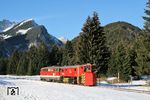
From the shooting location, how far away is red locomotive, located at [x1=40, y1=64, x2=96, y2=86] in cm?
4578

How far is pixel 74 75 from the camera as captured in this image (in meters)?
50.5

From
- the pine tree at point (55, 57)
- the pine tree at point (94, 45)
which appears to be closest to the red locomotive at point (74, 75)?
the pine tree at point (94, 45)

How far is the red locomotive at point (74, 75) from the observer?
45.8 metres

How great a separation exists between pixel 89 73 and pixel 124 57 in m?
20.3

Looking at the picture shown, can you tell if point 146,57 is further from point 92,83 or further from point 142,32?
point 92,83

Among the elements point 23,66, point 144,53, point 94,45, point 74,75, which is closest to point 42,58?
point 23,66

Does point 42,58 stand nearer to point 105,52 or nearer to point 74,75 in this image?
point 74,75

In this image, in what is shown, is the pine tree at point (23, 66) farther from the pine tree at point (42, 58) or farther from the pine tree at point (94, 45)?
the pine tree at point (94, 45)

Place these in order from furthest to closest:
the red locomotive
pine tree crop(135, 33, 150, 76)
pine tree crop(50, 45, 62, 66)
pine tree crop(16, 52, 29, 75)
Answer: pine tree crop(16, 52, 29, 75) < pine tree crop(50, 45, 62, 66) < the red locomotive < pine tree crop(135, 33, 150, 76)

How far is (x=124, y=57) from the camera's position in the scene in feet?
212

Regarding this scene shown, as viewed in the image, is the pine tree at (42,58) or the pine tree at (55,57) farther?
the pine tree at (55,57)

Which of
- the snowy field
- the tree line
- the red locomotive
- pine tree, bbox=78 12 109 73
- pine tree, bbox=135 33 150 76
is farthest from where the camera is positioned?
pine tree, bbox=78 12 109 73

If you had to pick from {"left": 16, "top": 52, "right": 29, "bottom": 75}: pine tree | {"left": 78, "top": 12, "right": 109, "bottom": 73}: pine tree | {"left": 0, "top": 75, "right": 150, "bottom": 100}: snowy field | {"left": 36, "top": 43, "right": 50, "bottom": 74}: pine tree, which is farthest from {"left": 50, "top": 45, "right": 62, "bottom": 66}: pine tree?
{"left": 0, "top": 75, "right": 150, "bottom": 100}: snowy field

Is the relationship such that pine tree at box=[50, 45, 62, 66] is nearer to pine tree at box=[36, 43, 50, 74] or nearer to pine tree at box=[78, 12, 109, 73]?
pine tree at box=[36, 43, 50, 74]
